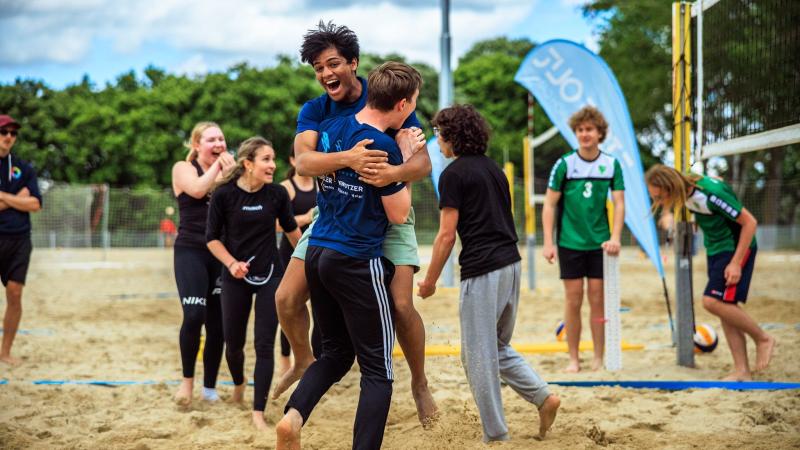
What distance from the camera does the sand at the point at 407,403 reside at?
395 cm

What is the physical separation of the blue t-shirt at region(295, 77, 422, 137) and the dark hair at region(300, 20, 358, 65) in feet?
0.64

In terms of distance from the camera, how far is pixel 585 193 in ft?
19.0

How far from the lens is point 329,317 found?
→ 130 inches

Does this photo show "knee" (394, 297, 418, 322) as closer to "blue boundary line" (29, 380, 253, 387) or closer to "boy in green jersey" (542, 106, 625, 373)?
"boy in green jersey" (542, 106, 625, 373)

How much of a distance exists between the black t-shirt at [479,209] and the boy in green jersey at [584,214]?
2.02m

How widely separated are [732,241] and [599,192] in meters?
0.97

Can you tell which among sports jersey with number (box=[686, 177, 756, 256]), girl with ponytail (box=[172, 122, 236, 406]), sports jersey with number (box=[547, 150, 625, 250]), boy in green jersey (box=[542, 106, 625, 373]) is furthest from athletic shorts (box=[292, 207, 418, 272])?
sports jersey with number (box=[686, 177, 756, 256])

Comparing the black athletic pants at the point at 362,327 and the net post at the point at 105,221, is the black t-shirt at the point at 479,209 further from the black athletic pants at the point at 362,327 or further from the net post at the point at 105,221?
the net post at the point at 105,221

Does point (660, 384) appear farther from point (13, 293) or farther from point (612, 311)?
point (13, 293)

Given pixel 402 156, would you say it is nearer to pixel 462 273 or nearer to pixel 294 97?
pixel 462 273

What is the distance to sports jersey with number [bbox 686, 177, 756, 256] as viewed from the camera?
521 cm

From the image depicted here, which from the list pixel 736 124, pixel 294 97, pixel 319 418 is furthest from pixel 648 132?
pixel 319 418

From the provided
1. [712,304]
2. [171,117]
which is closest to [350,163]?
[712,304]

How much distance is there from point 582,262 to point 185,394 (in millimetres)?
2941
